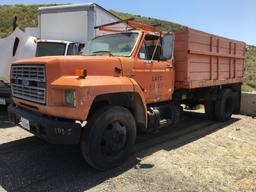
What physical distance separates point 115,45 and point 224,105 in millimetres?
4679

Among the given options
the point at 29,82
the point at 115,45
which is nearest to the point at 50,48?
the point at 115,45

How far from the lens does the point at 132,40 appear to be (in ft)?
21.5

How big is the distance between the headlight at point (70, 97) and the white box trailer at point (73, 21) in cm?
569

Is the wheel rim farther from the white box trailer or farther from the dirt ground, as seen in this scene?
the white box trailer

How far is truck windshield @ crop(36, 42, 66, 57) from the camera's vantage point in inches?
393

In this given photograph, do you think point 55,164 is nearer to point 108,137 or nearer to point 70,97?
point 108,137

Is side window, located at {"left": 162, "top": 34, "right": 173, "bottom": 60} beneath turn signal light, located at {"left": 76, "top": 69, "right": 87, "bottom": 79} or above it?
above

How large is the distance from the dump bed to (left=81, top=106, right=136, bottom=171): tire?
2.46m

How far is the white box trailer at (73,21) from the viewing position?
1081 centimetres

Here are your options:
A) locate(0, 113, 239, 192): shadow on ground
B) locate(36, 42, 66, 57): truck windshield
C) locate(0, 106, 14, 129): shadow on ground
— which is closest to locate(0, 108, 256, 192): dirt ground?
locate(0, 113, 239, 192): shadow on ground

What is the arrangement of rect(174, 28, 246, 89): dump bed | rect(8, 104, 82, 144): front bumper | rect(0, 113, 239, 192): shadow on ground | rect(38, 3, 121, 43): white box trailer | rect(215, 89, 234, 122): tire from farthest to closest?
rect(38, 3, 121, 43): white box trailer < rect(215, 89, 234, 122): tire < rect(174, 28, 246, 89): dump bed < rect(0, 113, 239, 192): shadow on ground < rect(8, 104, 82, 144): front bumper

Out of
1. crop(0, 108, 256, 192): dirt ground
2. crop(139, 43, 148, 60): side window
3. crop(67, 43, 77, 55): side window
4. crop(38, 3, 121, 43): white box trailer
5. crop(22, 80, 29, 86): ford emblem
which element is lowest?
crop(0, 108, 256, 192): dirt ground

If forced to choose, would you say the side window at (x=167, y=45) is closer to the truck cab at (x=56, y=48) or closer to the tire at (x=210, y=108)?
the tire at (x=210, y=108)

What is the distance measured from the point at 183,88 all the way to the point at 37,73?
3854 millimetres
